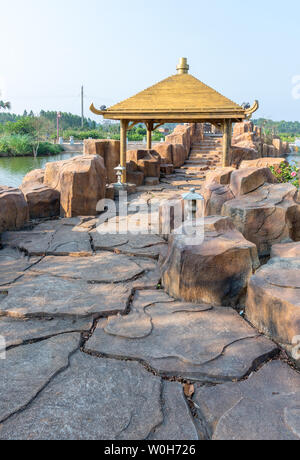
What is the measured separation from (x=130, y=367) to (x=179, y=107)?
9.13 m

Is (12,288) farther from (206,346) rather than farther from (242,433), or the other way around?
(242,433)

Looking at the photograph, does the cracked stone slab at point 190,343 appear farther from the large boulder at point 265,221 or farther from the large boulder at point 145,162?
the large boulder at point 145,162

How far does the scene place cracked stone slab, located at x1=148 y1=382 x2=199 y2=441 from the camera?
175 centimetres

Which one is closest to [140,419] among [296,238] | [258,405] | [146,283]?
[258,405]

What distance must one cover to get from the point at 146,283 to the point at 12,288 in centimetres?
137

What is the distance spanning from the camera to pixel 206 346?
2521 mm

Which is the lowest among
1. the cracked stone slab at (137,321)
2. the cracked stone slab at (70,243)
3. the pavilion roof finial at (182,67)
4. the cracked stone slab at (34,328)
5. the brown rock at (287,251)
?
the cracked stone slab at (34,328)

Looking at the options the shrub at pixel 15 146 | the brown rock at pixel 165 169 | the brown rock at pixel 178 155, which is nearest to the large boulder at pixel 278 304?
the brown rock at pixel 165 169

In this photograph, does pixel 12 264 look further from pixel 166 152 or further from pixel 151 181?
pixel 166 152

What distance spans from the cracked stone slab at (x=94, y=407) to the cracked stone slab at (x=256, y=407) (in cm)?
30

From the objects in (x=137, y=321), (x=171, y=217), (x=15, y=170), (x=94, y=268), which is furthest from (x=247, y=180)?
(x=15, y=170)

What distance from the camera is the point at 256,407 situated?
193 centimetres

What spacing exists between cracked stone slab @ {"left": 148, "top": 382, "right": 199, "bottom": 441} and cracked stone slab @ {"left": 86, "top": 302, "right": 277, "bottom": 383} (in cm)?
20

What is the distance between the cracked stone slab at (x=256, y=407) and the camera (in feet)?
5.77
